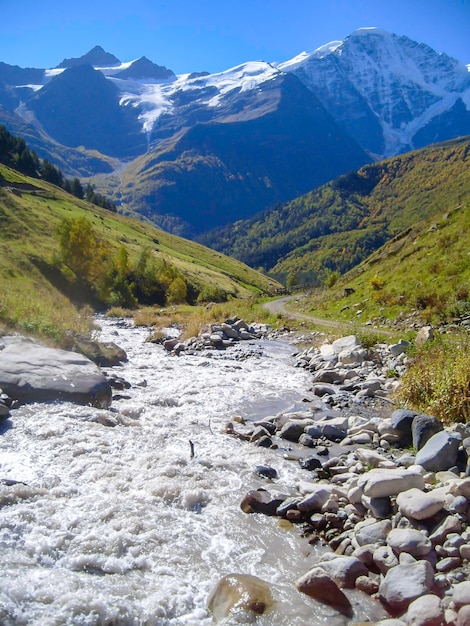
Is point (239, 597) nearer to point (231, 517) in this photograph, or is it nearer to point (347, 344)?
point (231, 517)

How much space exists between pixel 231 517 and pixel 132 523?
2.14m

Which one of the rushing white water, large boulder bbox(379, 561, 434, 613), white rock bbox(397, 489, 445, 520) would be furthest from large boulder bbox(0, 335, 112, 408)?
large boulder bbox(379, 561, 434, 613)

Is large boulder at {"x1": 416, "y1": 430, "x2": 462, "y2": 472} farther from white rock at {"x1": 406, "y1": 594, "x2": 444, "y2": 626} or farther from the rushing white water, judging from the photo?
white rock at {"x1": 406, "y1": 594, "x2": 444, "y2": 626}

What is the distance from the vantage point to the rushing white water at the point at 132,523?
734cm

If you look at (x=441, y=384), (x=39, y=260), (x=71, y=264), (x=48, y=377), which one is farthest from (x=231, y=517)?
(x=71, y=264)

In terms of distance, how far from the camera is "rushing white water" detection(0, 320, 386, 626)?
734 cm

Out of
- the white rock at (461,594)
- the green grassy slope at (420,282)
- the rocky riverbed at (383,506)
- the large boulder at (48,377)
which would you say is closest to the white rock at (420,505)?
the rocky riverbed at (383,506)

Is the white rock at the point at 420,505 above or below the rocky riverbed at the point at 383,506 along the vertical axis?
above

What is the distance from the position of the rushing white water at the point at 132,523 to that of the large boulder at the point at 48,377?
66 cm

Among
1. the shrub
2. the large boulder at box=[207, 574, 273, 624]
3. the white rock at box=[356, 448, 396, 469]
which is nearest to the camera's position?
the large boulder at box=[207, 574, 273, 624]

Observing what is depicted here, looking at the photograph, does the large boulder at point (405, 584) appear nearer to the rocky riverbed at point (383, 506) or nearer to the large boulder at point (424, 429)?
the rocky riverbed at point (383, 506)

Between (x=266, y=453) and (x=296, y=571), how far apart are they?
536 centimetres

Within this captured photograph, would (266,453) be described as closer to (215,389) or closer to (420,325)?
(215,389)

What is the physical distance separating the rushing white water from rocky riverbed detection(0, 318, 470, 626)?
34 millimetres
